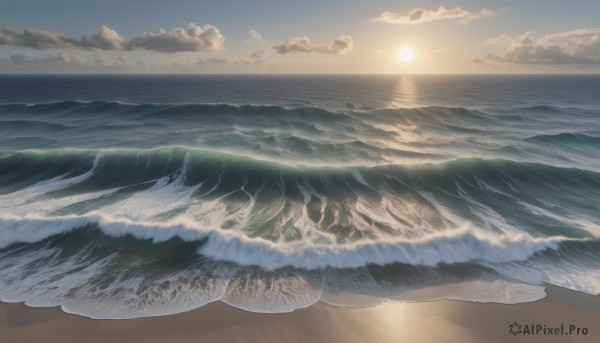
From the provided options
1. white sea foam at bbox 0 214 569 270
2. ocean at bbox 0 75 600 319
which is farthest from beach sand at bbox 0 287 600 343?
white sea foam at bbox 0 214 569 270

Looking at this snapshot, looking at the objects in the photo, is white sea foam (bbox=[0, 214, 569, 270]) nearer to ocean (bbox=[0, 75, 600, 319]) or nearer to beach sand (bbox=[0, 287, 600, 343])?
ocean (bbox=[0, 75, 600, 319])

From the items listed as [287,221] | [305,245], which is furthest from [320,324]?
[287,221]

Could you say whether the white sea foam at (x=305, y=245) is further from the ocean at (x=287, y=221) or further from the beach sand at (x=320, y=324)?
the beach sand at (x=320, y=324)

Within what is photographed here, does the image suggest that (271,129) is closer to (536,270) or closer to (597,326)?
(536,270)

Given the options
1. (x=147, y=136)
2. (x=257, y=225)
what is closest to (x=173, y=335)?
(x=257, y=225)

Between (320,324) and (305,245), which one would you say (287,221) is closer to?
(305,245)

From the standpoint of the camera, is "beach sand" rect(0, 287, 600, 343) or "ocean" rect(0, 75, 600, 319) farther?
"ocean" rect(0, 75, 600, 319)
